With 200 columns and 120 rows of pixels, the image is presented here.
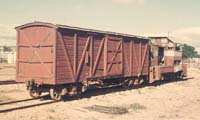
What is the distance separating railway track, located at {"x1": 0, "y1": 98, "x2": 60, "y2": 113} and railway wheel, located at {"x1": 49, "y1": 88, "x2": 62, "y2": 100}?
0.41 metres

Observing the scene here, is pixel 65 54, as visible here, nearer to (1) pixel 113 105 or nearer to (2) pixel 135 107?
(1) pixel 113 105

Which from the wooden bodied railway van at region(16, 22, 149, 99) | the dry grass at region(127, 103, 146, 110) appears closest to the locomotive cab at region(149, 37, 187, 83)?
the wooden bodied railway van at region(16, 22, 149, 99)

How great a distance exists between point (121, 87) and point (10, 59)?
51557 millimetres

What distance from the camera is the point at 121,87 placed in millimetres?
23656

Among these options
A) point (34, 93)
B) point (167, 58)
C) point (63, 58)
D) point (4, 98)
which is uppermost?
point (167, 58)

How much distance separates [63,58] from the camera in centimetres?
1641

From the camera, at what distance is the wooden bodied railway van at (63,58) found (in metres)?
16.1

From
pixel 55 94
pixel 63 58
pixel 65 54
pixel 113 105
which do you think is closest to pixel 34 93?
pixel 55 94

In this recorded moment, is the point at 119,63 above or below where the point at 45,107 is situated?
above

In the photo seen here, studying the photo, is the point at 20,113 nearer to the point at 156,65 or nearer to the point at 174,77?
the point at 156,65

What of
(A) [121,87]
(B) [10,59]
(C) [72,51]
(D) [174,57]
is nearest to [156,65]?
(D) [174,57]

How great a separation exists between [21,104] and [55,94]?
192 centimetres

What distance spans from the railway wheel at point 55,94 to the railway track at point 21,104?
41 centimetres

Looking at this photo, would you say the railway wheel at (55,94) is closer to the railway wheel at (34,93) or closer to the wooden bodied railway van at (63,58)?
the wooden bodied railway van at (63,58)
